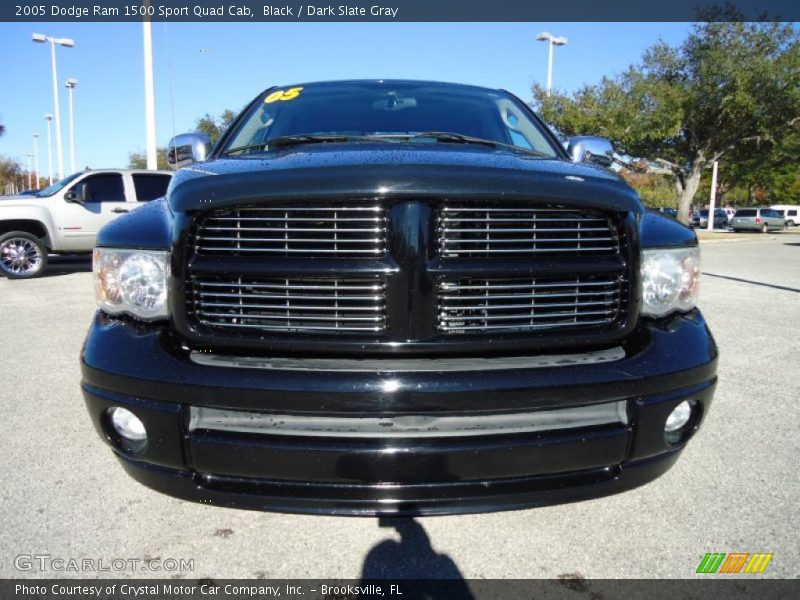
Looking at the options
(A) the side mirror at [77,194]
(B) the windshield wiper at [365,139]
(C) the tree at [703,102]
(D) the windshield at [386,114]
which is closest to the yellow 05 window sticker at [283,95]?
(D) the windshield at [386,114]

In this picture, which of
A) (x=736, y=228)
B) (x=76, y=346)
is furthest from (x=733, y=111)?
(x=736, y=228)

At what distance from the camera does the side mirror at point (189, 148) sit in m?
3.12

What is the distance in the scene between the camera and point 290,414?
5.64ft

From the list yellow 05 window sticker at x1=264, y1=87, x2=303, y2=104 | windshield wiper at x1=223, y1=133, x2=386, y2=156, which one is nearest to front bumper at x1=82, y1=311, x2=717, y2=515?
windshield wiper at x1=223, y1=133, x2=386, y2=156

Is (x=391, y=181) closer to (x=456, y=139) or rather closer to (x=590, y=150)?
(x=456, y=139)

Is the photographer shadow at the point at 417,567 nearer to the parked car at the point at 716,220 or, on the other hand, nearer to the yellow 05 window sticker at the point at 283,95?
the yellow 05 window sticker at the point at 283,95

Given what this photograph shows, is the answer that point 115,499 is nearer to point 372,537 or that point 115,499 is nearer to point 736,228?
point 372,537

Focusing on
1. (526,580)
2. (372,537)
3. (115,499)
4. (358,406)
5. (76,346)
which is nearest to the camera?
(358,406)

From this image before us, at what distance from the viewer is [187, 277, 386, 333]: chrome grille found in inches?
70.8

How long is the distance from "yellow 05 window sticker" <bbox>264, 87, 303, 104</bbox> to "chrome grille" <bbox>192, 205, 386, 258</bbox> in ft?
6.02

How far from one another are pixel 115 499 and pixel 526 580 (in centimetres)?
174

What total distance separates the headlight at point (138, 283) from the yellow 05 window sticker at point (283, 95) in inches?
69.9

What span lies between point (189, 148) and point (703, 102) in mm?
22559

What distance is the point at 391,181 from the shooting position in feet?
5.77
